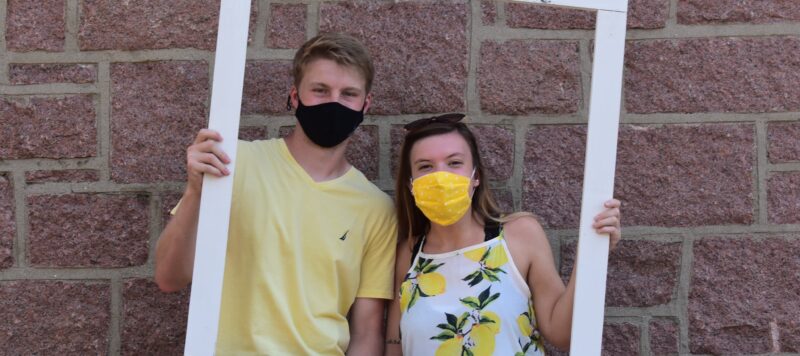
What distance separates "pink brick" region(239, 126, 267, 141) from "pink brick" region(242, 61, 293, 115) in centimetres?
6

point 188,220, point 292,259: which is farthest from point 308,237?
point 188,220

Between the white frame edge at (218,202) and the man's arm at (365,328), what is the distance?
632mm

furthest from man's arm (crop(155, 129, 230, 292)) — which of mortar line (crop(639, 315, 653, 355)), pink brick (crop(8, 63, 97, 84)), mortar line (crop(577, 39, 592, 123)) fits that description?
mortar line (crop(639, 315, 653, 355))

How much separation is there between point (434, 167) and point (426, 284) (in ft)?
1.20

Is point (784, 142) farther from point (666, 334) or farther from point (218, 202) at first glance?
point (218, 202)

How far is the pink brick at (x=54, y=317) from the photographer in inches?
121

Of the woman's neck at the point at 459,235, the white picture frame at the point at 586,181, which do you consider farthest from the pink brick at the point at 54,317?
the woman's neck at the point at 459,235

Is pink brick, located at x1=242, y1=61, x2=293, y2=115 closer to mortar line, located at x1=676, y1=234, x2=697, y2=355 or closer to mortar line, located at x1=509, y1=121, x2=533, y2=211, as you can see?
mortar line, located at x1=509, y1=121, x2=533, y2=211

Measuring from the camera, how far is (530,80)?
125 inches

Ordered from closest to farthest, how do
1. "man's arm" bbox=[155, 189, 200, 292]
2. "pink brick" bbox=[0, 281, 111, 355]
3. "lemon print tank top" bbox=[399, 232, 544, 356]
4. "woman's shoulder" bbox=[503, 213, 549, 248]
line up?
1. "man's arm" bbox=[155, 189, 200, 292]
2. "lemon print tank top" bbox=[399, 232, 544, 356]
3. "woman's shoulder" bbox=[503, 213, 549, 248]
4. "pink brick" bbox=[0, 281, 111, 355]

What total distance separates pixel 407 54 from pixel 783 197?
141cm

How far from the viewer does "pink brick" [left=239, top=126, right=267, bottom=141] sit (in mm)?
3188

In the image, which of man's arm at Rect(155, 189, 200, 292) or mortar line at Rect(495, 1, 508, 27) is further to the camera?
mortar line at Rect(495, 1, 508, 27)

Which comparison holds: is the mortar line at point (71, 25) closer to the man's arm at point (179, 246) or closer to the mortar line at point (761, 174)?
the man's arm at point (179, 246)
